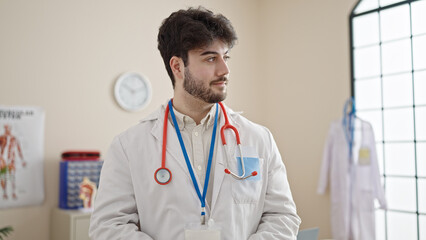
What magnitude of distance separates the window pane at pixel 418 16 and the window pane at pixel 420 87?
0.44 metres

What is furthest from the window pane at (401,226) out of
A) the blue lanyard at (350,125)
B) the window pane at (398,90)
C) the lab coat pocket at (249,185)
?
the lab coat pocket at (249,185)

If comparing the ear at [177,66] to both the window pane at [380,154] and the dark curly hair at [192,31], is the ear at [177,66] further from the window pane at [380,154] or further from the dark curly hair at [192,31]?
the window pane at [380,154]

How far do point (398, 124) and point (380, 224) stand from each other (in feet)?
3.57

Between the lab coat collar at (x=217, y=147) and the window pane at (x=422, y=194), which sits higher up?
the lab coat collar at (x=217, y=147)

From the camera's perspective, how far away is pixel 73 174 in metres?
3.47

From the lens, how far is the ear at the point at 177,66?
75.0 inches

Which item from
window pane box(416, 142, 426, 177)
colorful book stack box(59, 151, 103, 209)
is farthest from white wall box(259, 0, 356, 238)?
colorful book stack box(59, 151, 103, 209)

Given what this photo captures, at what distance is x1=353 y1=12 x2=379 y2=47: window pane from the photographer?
4.41 metres

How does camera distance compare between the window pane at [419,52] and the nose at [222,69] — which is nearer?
the nose at [222,69]

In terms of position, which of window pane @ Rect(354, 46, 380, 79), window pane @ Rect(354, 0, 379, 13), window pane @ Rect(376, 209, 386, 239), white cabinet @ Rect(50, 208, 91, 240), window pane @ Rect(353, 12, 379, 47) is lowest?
window pane @ Rect(376, 209, 386, 239)

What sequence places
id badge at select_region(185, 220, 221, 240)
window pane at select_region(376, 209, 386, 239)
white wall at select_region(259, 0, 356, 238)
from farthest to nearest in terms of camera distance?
1. white wall at select_region(259, 0, 356, 238)
2. window pane at select_region(376, 209, 386, 239)
3. id badge at select_region(185, 220, 221, 240)

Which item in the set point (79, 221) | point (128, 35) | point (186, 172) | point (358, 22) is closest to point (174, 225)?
point (186, 172)

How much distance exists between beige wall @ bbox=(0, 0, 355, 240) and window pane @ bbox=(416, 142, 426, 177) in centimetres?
91

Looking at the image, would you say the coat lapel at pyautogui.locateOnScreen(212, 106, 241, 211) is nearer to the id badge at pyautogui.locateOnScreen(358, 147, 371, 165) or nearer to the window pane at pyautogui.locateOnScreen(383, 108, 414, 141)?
the id badge at pyautogui.locateOnScreen(358, 147, 371, 165)
